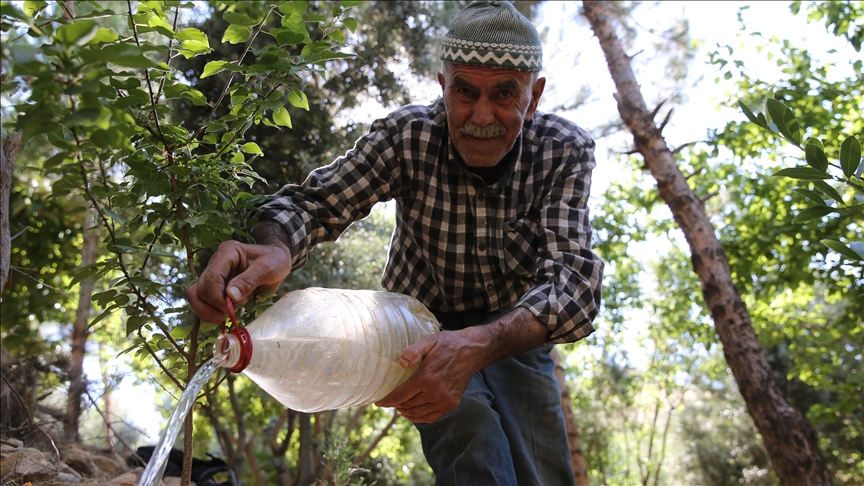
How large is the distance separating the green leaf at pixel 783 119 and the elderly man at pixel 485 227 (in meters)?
0.73

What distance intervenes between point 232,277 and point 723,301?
4.81m

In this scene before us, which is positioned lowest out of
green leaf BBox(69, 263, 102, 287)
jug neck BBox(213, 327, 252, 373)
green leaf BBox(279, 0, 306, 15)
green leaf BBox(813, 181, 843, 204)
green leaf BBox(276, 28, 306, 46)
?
jug neck BBox(213, 327, 252, 373)

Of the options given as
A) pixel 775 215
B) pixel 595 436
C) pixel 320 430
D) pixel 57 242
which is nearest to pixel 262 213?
pixel 320 430

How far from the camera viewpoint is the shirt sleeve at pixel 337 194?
2229mm

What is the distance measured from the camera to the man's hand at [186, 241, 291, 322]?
5.74 ft

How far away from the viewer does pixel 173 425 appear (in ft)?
5.34

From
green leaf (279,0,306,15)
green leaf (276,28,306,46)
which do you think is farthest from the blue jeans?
green leaf (279,0,306,15)

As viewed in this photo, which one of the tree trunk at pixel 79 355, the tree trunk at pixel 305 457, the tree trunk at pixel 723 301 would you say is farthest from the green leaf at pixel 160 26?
the tree trunk at pixel 305 457

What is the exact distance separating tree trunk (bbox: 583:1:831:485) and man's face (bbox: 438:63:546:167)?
3.68 metres

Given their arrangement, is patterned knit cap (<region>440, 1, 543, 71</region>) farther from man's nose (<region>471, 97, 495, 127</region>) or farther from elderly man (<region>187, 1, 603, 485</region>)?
man's nose (<region>471, 97, 495, 127</region>)

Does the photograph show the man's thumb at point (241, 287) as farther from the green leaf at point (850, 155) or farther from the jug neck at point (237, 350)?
the green leaf at point (850, 155)

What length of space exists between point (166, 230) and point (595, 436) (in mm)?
12382

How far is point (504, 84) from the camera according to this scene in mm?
Answer: 2566

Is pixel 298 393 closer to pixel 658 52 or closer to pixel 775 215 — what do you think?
pixel 775 215
